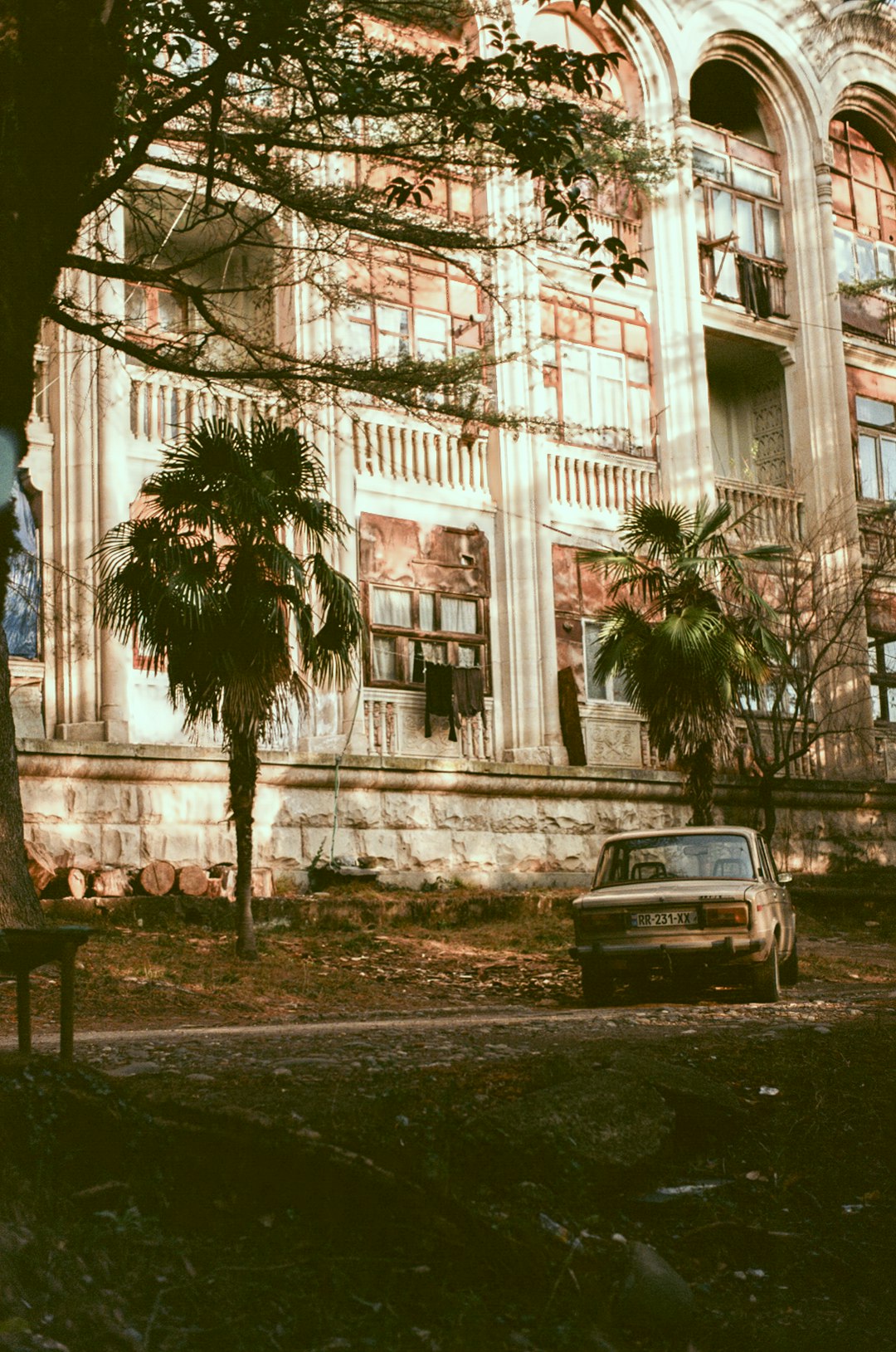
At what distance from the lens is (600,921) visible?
13781mm

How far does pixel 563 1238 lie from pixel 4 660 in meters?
8.92

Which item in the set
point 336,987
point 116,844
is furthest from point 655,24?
point 336,987

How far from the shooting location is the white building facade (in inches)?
821

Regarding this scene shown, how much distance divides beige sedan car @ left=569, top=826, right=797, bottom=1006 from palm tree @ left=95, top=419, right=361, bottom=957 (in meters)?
3.56

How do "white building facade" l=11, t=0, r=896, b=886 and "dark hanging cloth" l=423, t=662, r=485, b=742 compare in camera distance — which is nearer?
"white building facade" l=11, t=0, r=896, b=886

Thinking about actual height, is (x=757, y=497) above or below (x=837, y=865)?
above

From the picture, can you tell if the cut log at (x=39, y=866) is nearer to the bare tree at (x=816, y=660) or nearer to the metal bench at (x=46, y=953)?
the metal bench at (x=46, y=953)

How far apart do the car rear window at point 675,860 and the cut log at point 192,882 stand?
556cm

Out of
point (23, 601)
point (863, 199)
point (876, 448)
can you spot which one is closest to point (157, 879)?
point (23, 601)

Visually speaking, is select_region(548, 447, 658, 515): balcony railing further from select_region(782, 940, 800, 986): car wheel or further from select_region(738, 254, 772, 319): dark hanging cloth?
select_region(782, 940, 800, 986): car wheel

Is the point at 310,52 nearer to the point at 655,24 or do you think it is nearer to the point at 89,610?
the point at 89,610

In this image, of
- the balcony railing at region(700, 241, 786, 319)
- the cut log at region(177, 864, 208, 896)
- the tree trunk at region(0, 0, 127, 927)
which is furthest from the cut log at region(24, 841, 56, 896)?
the balcony railing at region(700, 241, 786, 319)

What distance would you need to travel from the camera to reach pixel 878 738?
103ft

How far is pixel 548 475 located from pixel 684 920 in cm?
1417
